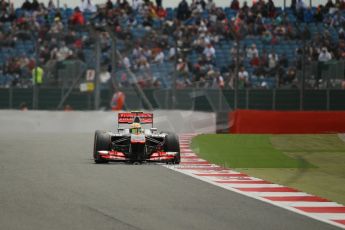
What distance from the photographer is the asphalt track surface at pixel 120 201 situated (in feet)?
23.3

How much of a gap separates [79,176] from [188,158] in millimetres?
4447

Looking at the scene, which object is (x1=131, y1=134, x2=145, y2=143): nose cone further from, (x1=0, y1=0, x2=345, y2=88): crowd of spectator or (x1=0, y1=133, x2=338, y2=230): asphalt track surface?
(x1=0, y1=0, x2=345, y2=88): crowd of spectator

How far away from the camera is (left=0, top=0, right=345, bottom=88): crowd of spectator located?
23658 mm

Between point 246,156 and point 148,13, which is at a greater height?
point 148,13

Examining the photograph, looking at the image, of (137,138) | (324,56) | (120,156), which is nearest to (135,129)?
(137,138)

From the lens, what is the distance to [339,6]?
2920cm

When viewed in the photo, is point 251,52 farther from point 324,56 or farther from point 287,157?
point 287,157

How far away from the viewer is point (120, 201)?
8.66 meters

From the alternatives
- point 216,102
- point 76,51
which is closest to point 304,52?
point 216,102

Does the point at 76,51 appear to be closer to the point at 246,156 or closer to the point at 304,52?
the point at 304,52

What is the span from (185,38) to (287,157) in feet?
36.3

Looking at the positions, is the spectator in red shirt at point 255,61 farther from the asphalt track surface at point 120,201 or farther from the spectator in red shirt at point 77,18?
the asphalt track surface at point 120,201

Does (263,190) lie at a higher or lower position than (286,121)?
lower

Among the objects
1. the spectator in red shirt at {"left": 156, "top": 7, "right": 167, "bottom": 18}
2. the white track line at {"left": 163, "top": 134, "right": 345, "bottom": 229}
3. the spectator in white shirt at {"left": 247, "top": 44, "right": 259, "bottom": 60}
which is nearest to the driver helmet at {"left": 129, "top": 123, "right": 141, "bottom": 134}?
the white track line at {"left": 163, "top": 134, "right": 345, "bottom": 229}
